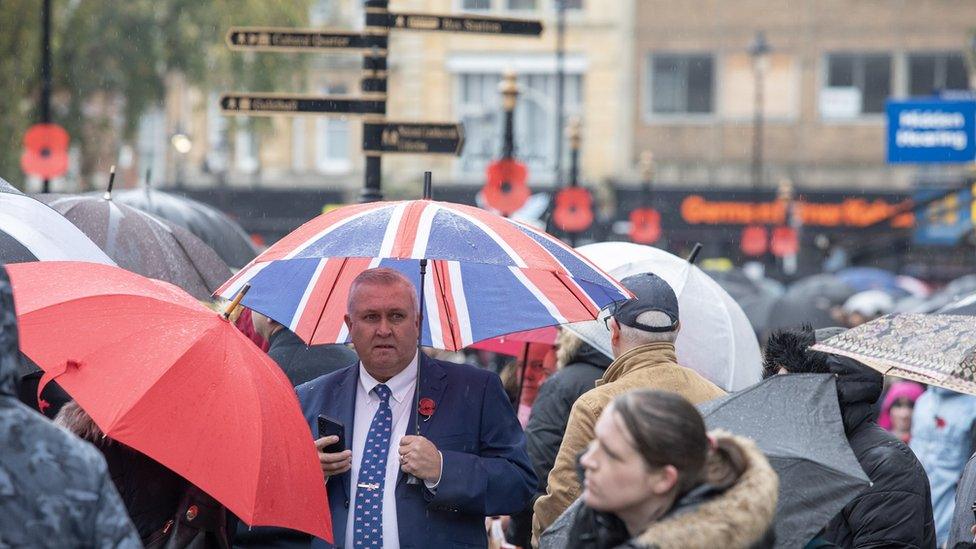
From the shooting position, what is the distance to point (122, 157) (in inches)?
1495

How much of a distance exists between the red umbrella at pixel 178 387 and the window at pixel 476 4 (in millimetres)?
33295

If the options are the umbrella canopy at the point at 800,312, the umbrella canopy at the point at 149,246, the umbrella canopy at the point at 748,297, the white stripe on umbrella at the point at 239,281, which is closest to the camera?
the white stripe on umbrella at the point at 239,281

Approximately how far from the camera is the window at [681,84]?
37.7 m

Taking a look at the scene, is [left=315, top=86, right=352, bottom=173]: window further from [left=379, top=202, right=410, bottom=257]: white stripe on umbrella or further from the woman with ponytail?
the woman with ponytail

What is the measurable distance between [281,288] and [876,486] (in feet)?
7.83

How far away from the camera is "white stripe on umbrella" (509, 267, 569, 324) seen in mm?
5355

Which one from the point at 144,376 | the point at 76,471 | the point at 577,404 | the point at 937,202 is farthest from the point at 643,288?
the point at 937,202

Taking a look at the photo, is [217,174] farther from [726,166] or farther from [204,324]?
[204,324]

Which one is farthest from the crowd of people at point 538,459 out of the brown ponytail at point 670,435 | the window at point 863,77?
the window at point 863,77

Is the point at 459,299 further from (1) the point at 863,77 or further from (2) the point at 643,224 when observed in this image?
(1) the point at 863,77

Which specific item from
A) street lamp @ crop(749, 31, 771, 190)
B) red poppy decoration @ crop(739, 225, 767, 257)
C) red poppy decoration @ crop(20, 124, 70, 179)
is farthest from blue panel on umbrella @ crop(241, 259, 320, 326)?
street lamp @ crop(749, 31, 771, 190)

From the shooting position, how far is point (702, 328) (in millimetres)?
6746

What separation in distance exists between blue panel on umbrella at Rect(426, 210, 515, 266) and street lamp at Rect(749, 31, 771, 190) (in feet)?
96.0

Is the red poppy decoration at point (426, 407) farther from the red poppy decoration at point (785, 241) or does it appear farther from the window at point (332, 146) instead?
the window at point (332, 146)
